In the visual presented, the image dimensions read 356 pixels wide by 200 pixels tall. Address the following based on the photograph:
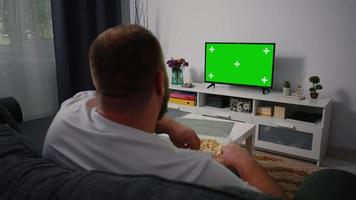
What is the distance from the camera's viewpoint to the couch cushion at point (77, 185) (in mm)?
530

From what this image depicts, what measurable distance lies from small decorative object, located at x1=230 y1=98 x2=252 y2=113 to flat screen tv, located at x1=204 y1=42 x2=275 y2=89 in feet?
0.62

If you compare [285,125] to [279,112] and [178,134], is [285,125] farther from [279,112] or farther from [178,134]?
[178,134]

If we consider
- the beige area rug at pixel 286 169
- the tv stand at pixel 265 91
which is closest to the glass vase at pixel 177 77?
the tv stand at pixel 265 91

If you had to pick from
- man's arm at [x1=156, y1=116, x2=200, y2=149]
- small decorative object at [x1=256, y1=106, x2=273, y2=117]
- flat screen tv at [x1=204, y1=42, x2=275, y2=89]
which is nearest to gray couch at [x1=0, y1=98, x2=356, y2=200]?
man's arm at [x1=156, y1=116, x2=200, y2=149]

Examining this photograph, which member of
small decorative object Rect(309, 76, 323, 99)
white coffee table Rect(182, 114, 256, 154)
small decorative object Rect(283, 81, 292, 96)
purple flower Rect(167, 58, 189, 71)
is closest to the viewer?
white coffee table Rect(182, 114, 256, 154)

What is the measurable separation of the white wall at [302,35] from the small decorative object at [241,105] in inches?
16.3

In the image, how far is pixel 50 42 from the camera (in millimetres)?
3418

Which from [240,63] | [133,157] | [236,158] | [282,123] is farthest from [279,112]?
[133,157]

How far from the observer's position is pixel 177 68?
361 cm

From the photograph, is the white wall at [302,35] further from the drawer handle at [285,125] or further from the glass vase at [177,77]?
the drawer handle at [285,125]

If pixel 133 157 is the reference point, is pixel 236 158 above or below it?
below

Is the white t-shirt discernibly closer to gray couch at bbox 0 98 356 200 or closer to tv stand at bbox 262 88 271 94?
gray couch at bbox 0 98 356 200

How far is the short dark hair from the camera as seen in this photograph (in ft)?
2.39

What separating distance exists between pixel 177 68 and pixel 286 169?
1656 millimetres
